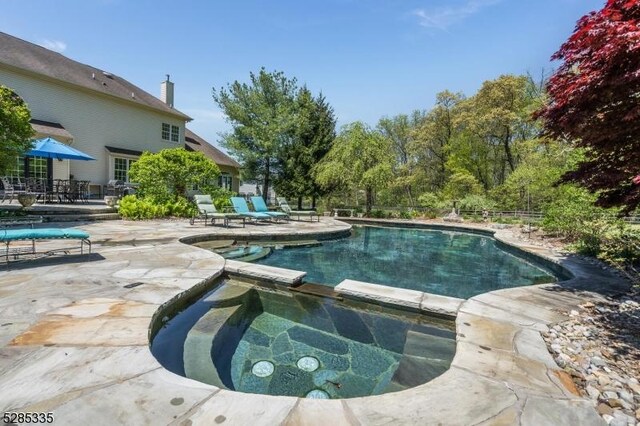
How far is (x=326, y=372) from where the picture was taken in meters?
3.03

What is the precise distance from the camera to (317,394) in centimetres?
269

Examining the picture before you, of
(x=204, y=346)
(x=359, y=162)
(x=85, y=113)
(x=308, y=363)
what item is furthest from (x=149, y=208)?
(x=359, y=162)

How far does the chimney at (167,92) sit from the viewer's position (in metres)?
22.2

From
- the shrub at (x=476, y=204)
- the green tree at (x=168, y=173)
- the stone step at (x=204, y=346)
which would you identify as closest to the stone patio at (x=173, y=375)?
the stone step at (x=204, y=346)

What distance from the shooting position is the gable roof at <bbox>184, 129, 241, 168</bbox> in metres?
22.9

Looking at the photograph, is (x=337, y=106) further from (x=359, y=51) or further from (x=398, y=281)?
(x=398, y=281)

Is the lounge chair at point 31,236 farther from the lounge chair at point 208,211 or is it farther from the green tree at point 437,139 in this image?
the green tree at point 437,139

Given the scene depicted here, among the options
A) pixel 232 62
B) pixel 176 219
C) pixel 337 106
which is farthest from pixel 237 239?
pixel 337 106

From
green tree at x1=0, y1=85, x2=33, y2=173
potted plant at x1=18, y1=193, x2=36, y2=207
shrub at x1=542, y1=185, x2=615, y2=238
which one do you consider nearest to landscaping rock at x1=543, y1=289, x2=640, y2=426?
shrub at x1=542, y1=185, x2=615, y2=238

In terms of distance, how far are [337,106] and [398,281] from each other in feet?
61.9

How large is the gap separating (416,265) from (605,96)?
5.26m

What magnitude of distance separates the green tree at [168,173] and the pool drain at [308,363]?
36.1 feet

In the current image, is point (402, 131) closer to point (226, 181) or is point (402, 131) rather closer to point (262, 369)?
point (226, 181)

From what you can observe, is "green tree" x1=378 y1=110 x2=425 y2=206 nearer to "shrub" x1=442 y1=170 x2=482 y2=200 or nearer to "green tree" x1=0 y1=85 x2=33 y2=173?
"shrub" x1=442 y1=170 x2=482 y2=200
